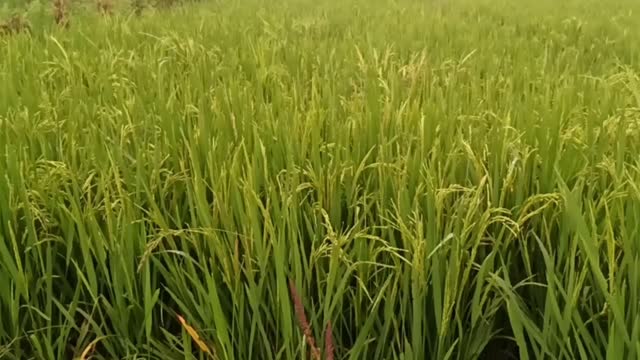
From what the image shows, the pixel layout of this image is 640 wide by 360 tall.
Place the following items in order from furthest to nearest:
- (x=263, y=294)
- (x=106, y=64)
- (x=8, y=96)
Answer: (x=106, y=64), (x=8, y=96), (x=263, y=294)

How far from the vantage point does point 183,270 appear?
95 centimetres

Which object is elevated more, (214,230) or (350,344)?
(214,230)

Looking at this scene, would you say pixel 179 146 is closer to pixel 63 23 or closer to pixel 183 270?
pixel 183 270

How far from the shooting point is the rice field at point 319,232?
869mm

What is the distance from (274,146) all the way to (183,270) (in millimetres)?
366

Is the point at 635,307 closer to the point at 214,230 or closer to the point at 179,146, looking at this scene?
the point at 214,230

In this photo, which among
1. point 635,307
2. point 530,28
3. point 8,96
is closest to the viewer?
point 635,307

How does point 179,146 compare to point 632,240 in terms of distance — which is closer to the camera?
point 632,240

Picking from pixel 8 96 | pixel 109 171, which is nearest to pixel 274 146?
pixel 109 171

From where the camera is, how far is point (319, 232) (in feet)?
3.31

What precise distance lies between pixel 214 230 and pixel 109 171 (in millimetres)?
302

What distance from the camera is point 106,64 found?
2.19 meters

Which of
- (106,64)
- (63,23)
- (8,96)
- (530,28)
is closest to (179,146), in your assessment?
(8,96)

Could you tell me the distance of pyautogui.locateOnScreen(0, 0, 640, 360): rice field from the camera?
0.87m
